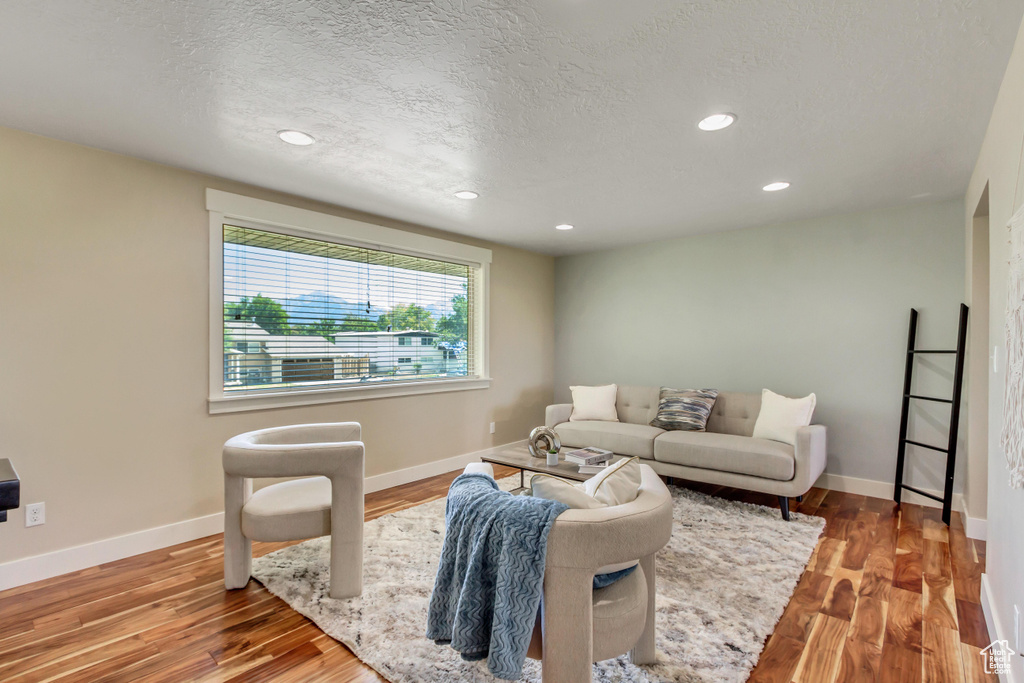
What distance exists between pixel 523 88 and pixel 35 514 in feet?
10.7

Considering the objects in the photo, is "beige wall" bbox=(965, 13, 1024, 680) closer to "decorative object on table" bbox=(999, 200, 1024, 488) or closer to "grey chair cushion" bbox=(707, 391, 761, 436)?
"decorative object on table" bbox=(999, 200, 1024, 488)

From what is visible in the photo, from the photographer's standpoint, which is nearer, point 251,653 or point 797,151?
point 251,653

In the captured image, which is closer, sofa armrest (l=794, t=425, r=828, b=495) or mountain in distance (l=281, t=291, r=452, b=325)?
sofa armrest (l=794, t=425, r=828, b=495)

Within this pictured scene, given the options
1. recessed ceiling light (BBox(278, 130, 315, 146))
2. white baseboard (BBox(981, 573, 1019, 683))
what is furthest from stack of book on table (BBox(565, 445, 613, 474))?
recessed ceiling light (BBox(278, 130, 315, 146))

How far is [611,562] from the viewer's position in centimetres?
144

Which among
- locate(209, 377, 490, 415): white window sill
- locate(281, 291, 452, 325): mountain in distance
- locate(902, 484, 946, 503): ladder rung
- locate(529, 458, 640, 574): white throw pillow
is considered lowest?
locate(902, 484, 946, 503): ladder rung

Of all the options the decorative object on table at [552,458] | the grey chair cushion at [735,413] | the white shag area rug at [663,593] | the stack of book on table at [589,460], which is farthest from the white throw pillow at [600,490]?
the grey chair cushion at [735,413]

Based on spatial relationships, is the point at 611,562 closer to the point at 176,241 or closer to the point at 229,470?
the point at 229,470

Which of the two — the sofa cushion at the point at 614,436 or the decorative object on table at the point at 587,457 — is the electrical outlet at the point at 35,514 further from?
the sofa cushion at the point at 614,436

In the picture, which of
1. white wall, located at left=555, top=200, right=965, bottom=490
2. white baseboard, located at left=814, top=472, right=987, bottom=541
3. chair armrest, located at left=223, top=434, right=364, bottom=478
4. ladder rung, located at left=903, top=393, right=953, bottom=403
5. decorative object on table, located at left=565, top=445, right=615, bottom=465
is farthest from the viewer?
white wall, located at left=555, top=200, right=965, bottom=490

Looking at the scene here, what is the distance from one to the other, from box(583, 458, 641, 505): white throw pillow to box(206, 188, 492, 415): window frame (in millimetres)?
2619

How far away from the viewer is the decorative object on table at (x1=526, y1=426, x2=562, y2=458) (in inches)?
134

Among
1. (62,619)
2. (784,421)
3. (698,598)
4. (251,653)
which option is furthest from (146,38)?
(784,421)

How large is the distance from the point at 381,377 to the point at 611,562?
10.6ft
